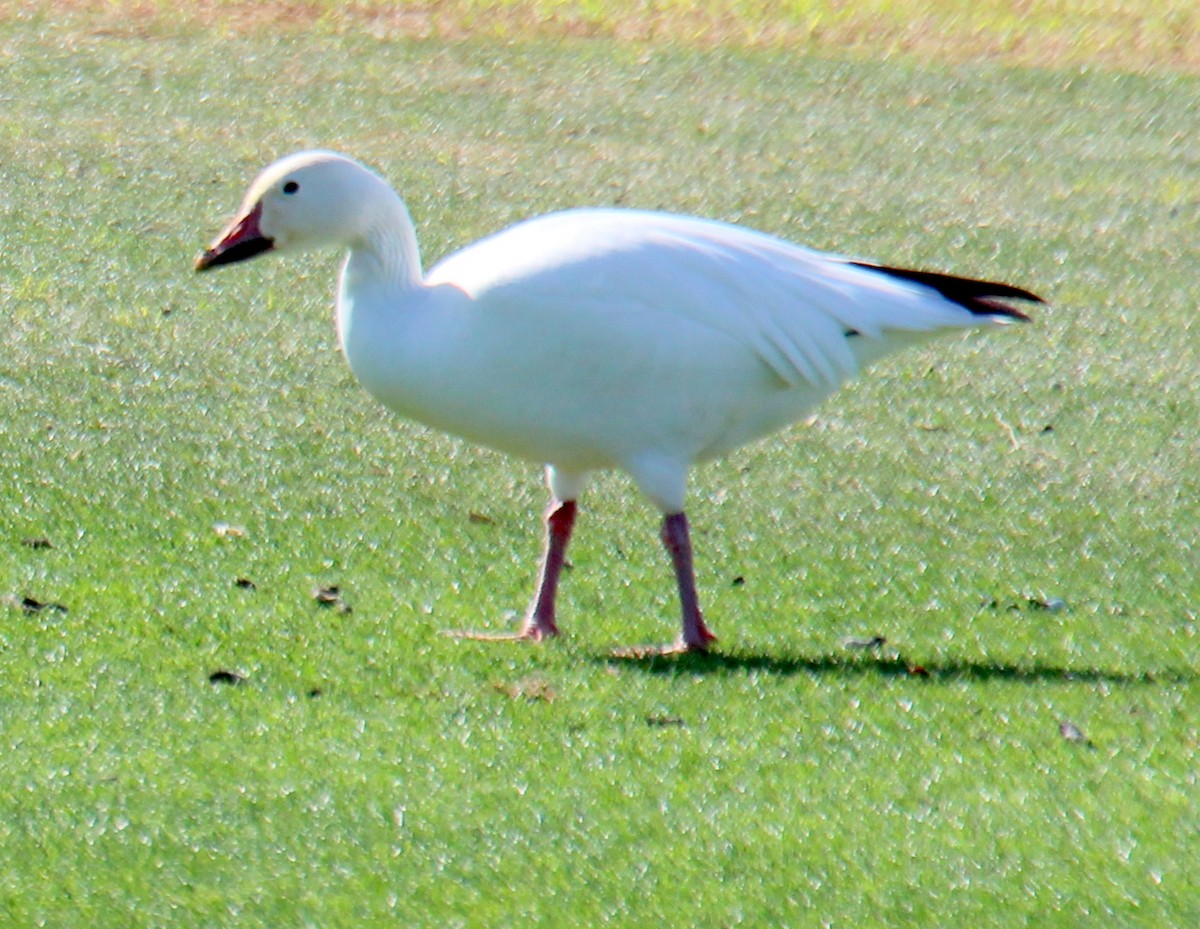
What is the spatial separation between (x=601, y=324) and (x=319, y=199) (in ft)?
3.00

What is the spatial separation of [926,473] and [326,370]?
271cm

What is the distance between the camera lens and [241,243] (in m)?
6.11

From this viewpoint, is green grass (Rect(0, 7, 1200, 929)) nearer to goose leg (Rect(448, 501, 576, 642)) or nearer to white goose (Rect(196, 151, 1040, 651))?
goose leg (Rect(448, 501, 576, 642))

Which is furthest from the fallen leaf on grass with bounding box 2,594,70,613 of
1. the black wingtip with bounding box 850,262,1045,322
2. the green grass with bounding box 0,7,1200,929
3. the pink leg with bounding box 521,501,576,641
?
the black wingtip with bounding box 850,262,1045,322

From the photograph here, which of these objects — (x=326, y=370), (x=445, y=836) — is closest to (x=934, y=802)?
(x=445, y=836)

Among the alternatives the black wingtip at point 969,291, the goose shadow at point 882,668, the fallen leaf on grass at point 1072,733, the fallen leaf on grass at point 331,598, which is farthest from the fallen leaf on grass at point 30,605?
the fallen leaf on grass at point 1072,733

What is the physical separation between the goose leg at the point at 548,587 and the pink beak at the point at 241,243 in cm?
119

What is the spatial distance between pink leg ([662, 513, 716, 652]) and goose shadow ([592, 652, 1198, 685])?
53mm

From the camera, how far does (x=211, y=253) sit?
612 centimetres

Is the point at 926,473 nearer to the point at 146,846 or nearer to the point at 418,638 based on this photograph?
the point at 418,638

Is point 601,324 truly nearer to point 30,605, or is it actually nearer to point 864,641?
point 864,641

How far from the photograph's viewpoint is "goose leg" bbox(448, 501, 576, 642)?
6.12 meters

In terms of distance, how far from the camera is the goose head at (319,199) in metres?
6.00

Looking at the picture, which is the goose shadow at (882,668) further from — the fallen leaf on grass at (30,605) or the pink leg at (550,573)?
the fallen leaf on grass at (30,605)
